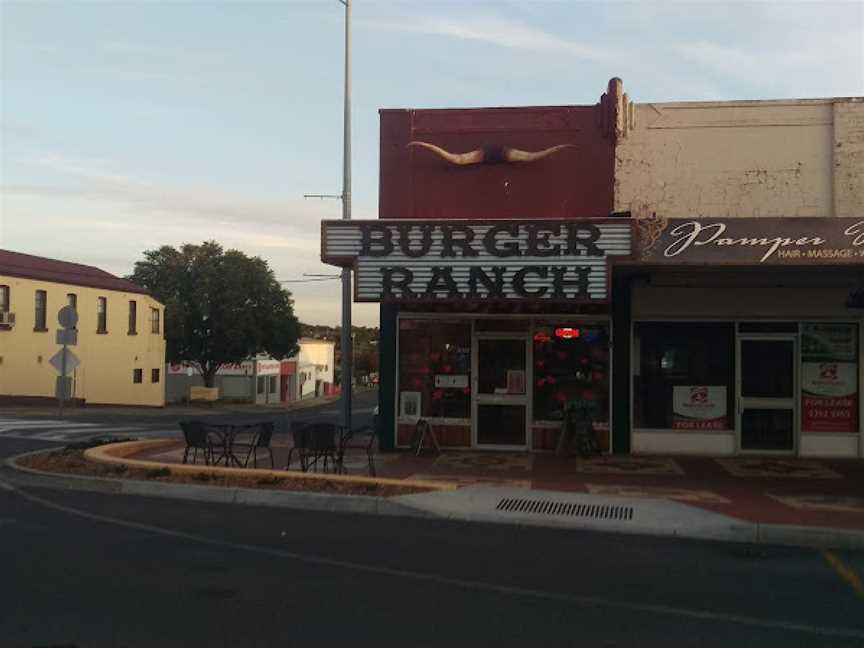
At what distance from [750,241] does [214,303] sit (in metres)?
47.5

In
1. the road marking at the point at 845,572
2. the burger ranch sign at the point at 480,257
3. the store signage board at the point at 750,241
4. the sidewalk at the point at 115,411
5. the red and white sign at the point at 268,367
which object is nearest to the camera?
the road marking at the point at 845,572

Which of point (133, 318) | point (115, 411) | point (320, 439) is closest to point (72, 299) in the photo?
point (133, 318)

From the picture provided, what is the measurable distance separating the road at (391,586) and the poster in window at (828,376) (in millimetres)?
6561

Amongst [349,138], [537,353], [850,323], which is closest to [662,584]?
[537,353]

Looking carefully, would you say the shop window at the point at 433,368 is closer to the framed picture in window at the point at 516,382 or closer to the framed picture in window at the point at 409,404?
the framed picture in window at the point at 409,404

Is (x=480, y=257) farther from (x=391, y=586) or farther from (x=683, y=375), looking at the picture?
(x=391, y=586)

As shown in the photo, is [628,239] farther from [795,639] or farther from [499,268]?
[795,639]

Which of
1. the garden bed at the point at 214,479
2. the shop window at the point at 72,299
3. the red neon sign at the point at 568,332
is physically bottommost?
the garden bed at the point at 214,479

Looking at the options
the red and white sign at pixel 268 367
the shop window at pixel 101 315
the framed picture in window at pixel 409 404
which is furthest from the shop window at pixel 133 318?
the framed picture in window at pixel 409 404

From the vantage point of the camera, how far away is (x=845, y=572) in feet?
24.6

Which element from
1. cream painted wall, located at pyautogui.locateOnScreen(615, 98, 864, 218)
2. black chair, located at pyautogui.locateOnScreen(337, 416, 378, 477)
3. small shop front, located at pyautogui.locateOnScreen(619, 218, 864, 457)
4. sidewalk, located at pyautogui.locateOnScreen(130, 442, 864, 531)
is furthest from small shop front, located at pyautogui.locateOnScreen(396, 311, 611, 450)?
cream painted wall, located at pyautogui.locateOnScreen(615, 98, 864, 218)

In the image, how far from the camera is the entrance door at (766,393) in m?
14.4

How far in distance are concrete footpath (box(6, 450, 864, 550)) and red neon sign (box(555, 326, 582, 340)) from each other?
422 centimetres

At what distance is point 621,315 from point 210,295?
147ft
